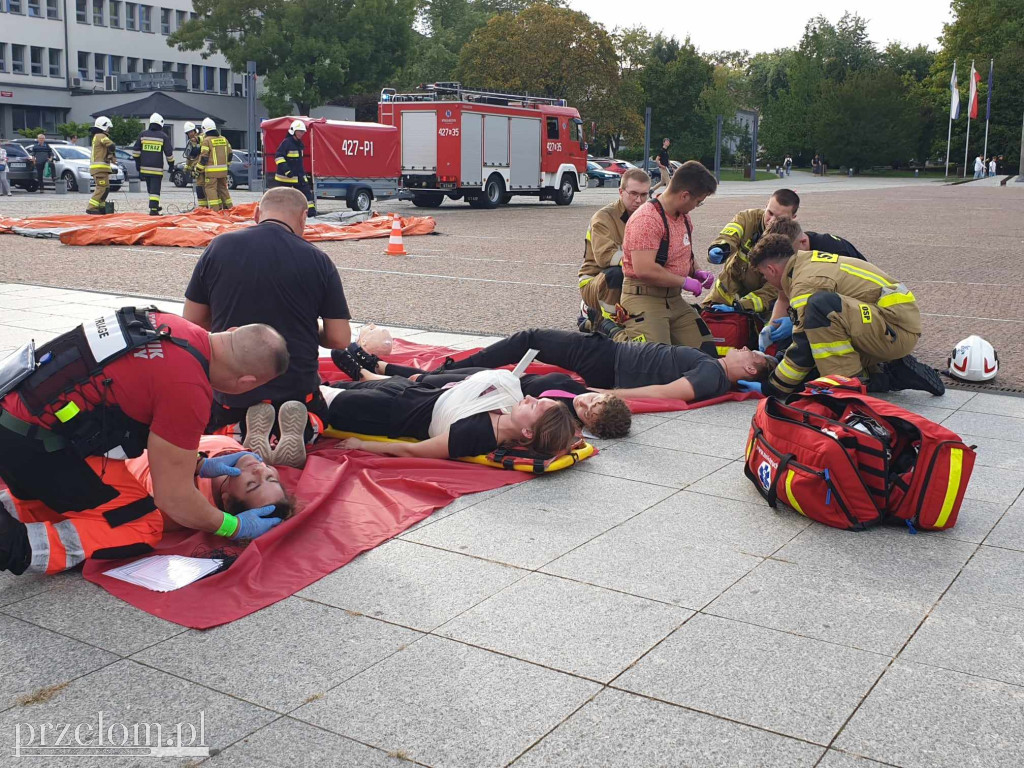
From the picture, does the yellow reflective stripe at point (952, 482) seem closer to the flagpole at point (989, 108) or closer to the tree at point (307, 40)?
the tree at point (307, 40)

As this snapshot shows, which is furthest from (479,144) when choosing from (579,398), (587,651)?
(587,651)

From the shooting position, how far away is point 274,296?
5.39 meters

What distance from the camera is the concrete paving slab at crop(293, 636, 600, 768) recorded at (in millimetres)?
2822

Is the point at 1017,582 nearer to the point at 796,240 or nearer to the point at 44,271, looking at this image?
the point at 796,240

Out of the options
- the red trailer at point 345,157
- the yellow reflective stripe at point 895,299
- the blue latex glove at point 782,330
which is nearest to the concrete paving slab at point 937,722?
the yellow reflective stripe at point 895,299

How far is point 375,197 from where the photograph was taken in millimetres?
27625

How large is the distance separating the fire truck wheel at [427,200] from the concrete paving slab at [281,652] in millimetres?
27866

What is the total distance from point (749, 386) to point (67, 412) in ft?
16.6

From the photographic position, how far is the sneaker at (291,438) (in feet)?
17.4

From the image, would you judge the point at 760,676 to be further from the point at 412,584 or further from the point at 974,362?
the point at 974,362

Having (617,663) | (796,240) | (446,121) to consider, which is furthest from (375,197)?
(617,663)

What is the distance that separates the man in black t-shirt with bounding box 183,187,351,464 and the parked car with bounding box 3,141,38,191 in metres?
29.5

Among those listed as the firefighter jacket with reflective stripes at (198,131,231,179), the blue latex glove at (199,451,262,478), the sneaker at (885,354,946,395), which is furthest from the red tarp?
the firefighter jacket with reflective stripes at (198,131,231,179)

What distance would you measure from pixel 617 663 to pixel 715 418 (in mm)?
3630
